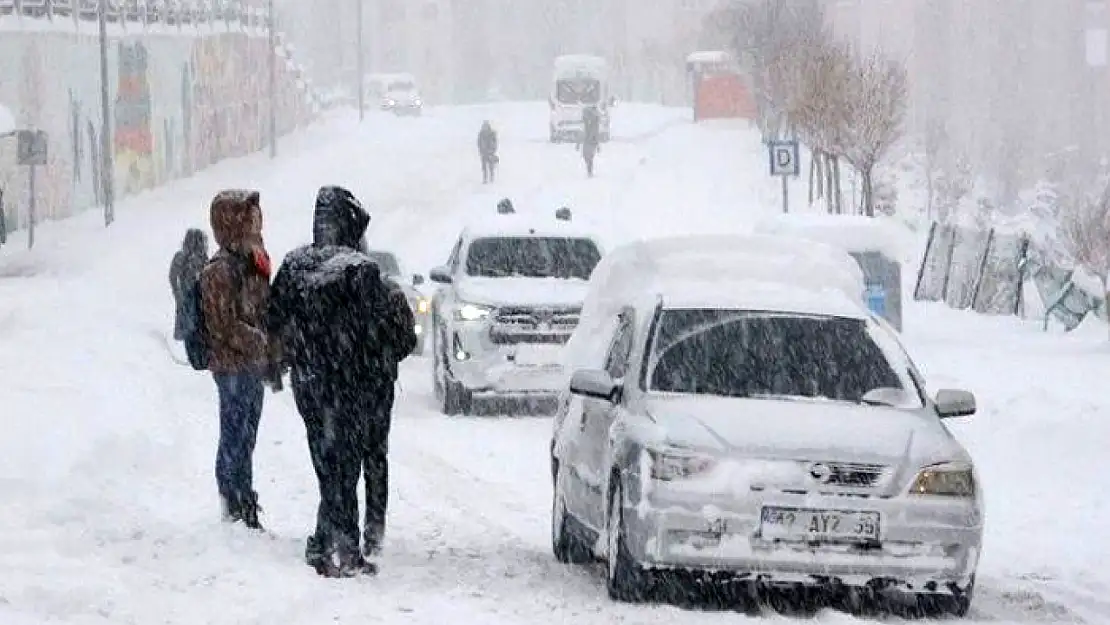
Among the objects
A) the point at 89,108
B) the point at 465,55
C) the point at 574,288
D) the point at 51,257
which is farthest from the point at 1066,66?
the point at 574,288

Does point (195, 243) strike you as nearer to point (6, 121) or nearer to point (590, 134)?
point (6, 121)

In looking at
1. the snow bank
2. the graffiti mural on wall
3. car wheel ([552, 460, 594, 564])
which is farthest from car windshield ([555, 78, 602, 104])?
car wheel ([552, 460, 594, 564])

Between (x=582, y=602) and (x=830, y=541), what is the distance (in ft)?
3.68

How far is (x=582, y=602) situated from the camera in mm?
9328

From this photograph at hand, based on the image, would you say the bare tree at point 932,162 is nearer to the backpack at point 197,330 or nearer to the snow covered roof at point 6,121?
the snow covered roof at point 6,121

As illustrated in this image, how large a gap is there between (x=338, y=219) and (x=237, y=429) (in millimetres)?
1418

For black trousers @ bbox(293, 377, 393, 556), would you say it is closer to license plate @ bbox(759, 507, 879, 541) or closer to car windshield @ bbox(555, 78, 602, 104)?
license plate @ bbox(759, 507, 879, 541)

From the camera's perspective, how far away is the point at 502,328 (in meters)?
18.7

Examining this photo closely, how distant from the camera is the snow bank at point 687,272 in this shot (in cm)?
1129

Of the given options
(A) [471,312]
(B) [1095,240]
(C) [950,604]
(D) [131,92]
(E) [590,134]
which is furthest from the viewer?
(E) [590,134]

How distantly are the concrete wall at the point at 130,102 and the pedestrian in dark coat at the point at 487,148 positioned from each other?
8850 mm

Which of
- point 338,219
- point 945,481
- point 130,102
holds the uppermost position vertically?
point 338,219

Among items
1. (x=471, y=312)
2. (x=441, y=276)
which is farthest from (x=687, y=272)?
(x=441, y=276)

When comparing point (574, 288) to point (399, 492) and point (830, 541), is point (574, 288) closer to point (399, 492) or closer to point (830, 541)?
point (399, 492)
